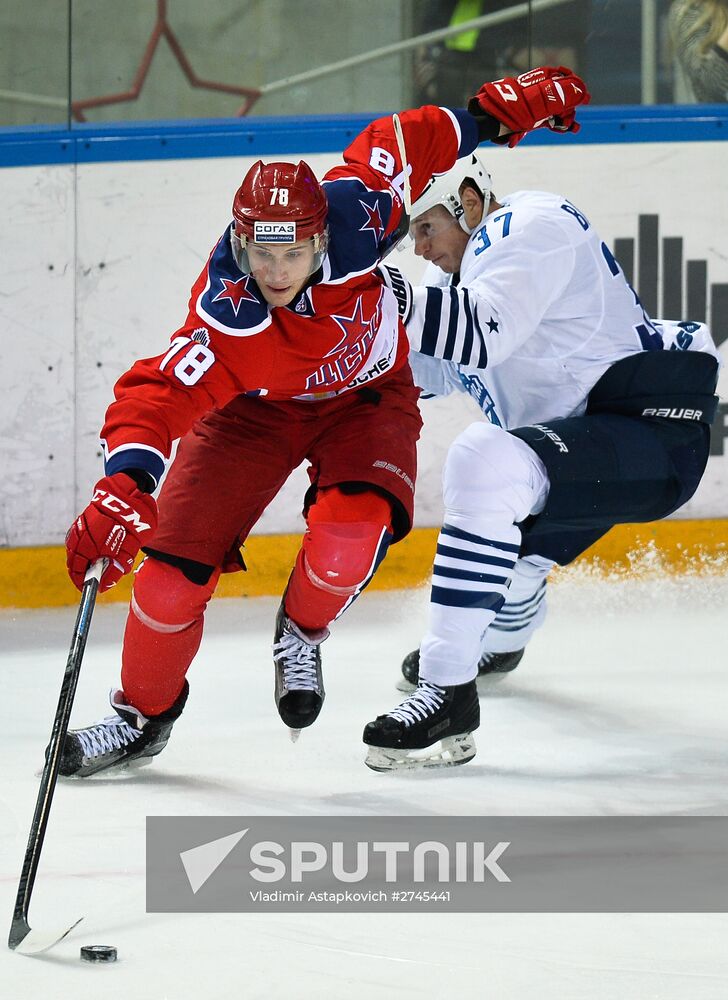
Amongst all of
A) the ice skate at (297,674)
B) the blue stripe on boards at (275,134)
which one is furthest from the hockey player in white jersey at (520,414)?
the blue stripe on boards at (275,134)

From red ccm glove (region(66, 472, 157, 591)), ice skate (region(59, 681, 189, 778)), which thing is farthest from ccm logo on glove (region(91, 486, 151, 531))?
ice skate (region(59, 681, 189, 778))

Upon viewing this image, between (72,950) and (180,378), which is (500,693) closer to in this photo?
(180,378)

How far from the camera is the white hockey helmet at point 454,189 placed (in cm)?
282

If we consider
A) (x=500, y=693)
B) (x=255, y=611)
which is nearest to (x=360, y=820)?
(x=500, y=693)

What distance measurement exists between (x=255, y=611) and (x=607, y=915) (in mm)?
2125

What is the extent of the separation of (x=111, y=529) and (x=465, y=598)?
0.68m

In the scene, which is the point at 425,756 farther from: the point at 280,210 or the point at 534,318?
the point at 280,210

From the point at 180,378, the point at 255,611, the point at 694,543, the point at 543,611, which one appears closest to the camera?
the point at 180,378

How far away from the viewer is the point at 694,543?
4023mm

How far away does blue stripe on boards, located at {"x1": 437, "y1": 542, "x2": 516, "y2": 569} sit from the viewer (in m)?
2.42

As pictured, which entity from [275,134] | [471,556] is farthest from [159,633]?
[275,134]

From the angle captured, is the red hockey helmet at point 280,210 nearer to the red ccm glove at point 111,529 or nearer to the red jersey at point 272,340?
the red jersey at point 272,340

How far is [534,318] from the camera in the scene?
2.67 m

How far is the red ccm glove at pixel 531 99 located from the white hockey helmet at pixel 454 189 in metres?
0.10
